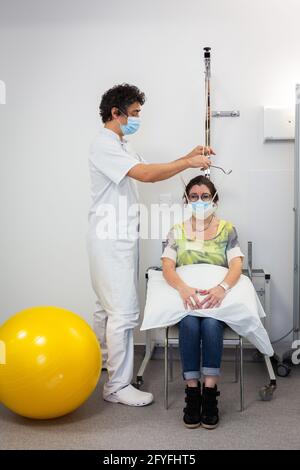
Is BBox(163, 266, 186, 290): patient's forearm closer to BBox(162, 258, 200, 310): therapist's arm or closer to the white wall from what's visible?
BBox(162, 258, 200, 310): therapist's arm

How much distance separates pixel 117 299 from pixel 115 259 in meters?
0.19

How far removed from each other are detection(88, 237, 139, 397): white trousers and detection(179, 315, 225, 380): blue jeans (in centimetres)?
34

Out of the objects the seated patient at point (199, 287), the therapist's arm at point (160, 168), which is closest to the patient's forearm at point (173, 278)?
the seated patient at point (199, 287)

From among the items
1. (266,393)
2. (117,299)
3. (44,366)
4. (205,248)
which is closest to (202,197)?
(205,248)

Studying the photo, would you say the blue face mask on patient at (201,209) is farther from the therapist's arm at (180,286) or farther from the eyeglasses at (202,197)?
the therapist's arm at (180,286)

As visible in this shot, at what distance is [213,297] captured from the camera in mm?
2693

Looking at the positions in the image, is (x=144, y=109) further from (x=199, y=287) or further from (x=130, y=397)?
(x=130, y=397)

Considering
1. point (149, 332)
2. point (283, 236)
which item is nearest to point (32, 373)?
point (149, 332)

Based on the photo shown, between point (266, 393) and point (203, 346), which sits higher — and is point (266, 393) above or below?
below

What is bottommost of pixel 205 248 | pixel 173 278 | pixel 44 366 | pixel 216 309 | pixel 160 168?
pixel 44 366

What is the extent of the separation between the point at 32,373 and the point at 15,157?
1.73m

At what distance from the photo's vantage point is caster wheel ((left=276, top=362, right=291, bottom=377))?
3.23 metres

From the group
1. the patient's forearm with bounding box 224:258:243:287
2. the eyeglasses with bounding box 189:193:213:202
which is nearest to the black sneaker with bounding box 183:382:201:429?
the patient's forearm with bounding box 224:258:243:287

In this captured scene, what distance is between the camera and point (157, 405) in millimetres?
2809
